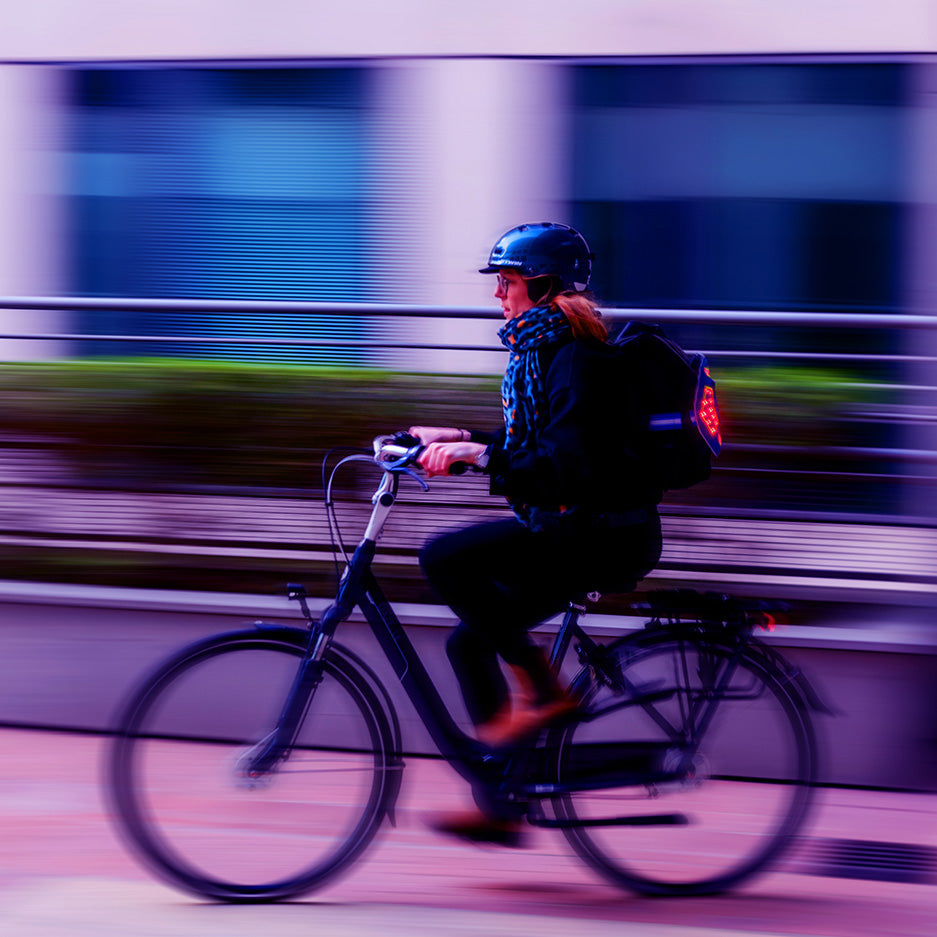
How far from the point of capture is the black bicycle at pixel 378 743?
3.82 meters

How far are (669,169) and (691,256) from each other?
479mm

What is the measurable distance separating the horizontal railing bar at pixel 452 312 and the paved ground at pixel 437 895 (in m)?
1.82

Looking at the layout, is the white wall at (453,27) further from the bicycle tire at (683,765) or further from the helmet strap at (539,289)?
the bicycle tire at (683,765)

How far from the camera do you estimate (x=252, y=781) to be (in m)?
3.89

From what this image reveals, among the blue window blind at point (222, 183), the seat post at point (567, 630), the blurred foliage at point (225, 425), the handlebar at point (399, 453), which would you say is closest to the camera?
the handlebar at point (399, 453)

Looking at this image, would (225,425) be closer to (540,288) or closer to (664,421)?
(540,288)

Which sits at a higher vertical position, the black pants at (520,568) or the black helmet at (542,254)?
the black helmet at (542,254)

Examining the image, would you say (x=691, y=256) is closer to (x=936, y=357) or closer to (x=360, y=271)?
(x=360, y=271)

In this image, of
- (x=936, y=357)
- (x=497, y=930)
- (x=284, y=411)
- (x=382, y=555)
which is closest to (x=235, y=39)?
(x=284, y=411)

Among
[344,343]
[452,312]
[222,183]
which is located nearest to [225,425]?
[344,343]

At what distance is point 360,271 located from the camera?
782 cm

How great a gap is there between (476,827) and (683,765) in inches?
23.5

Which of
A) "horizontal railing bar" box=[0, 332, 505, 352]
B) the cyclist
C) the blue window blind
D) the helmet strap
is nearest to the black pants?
the cyclist

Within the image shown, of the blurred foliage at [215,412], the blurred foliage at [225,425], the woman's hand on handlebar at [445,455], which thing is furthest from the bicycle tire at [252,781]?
the blurred foliage at [215,412]
